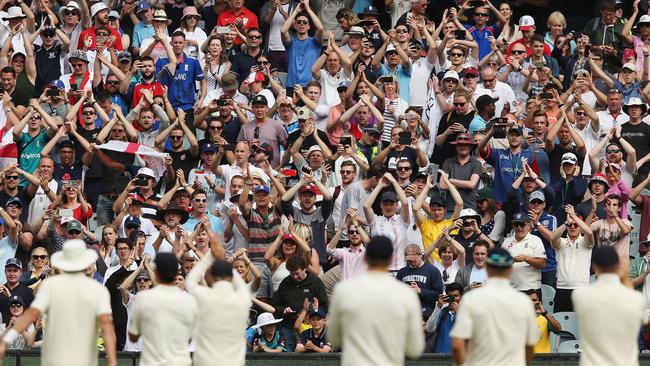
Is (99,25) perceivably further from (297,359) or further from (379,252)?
(379,252)

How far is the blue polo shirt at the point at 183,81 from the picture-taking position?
78.8ft

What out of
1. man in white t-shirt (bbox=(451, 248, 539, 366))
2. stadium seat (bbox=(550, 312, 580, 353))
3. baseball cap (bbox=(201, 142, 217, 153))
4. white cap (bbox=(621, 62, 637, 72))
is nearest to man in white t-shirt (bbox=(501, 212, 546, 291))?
stadium seat (bbox=(550, 312, 580, 353))

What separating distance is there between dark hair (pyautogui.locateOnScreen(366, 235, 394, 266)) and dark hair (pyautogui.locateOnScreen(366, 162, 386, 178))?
8.70m

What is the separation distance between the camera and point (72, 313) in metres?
13.7

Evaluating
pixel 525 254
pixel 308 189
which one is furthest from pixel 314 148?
pixel 525 254

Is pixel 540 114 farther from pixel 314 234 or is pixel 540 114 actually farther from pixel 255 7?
pixel 255 7

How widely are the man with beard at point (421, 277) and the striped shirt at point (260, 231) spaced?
1762 millimetres

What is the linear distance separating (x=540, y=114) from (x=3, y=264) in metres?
6.86

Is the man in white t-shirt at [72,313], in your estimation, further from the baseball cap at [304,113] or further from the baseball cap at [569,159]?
the baseball cap at [569,159]

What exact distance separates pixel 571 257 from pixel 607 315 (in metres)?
7.05

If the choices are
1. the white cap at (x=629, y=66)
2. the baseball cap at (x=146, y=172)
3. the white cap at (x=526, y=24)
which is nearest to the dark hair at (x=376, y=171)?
the baseball cap at (x=146, y=172)

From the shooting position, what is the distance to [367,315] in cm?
1259

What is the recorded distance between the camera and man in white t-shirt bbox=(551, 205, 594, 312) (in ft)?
66.1

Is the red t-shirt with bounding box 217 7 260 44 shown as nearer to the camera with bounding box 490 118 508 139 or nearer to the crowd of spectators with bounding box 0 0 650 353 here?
the crowd of spectators with bounding box 0 0 650 353
